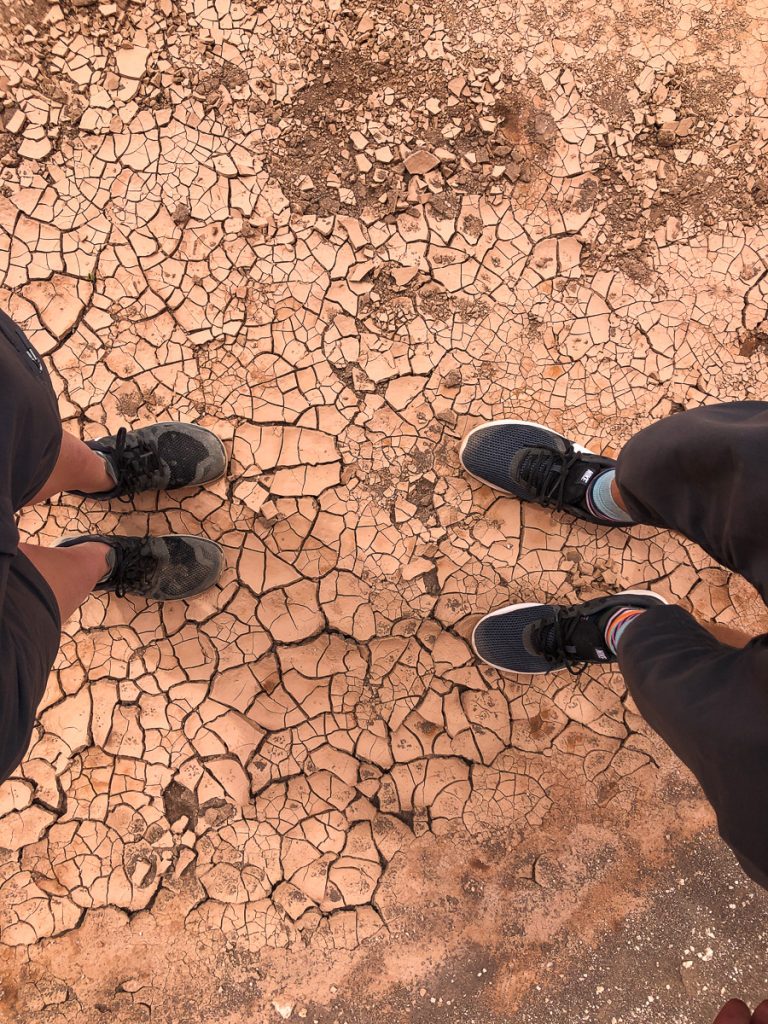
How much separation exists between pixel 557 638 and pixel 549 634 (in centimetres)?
3

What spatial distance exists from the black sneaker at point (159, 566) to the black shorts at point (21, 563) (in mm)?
545

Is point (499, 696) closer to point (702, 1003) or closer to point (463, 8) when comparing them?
point (702, 1003)

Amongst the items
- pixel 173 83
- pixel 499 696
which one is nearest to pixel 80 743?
pixel 499 696

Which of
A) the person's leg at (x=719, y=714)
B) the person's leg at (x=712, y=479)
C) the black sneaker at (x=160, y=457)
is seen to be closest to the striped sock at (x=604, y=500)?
the person's leg at (x=712, y=479)

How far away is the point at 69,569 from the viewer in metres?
2.07

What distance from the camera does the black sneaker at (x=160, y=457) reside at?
2377mm

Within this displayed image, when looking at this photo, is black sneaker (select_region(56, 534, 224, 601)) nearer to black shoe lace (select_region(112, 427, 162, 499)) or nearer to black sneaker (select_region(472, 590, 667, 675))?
black shoe lace (select_region(112, 427, 162, 499))

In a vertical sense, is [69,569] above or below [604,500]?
below

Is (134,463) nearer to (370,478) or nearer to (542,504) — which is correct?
(370,478)

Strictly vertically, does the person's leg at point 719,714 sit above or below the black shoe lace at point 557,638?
above

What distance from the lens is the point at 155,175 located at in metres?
2.64

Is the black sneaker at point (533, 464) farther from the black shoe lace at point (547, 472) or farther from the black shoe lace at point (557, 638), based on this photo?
the black shoe lace at point (557, 638)

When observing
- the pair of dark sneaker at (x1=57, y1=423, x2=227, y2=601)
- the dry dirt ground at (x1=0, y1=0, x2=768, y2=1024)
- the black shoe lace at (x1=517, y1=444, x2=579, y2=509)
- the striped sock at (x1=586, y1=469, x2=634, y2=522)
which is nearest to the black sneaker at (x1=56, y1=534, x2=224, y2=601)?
the pair of dark sneaker at (x1=57, y1=423, x2=227, y2=601)

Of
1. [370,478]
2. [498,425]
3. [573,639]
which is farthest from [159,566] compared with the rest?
[573,639]
